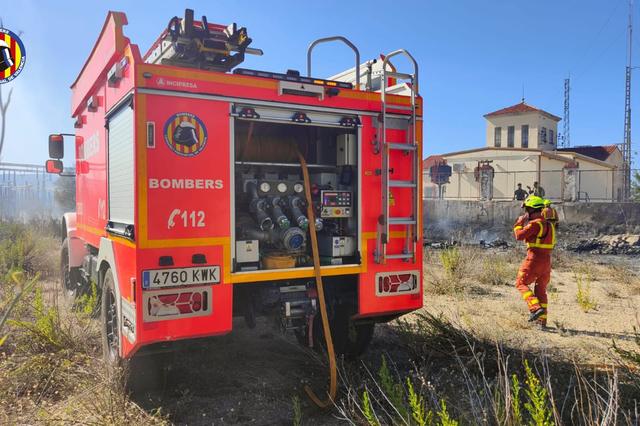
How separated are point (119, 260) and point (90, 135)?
84.3 inches

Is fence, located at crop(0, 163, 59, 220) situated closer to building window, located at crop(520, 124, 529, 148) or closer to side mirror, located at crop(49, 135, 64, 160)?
side mirror, located at crop(49, 135, 64, 160)

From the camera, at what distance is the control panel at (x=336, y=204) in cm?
434

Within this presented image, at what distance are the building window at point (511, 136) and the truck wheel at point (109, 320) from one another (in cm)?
4108

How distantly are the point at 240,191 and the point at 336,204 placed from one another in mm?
825

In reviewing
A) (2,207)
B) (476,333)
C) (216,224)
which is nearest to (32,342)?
(216,224)

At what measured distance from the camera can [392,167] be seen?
14.8ft

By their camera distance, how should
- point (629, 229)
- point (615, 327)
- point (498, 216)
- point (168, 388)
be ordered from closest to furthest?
point (168, 388), point (615, 327), point (629, 229), point (498, 216)

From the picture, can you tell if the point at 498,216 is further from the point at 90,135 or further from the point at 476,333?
the point at 90,135

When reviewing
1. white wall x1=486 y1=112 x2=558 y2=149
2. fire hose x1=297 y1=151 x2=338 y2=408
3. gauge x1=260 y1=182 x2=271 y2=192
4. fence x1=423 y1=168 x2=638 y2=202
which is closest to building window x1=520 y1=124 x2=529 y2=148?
white wall x1=486 y1=112 x2=558 y2=149

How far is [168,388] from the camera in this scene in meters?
4.25

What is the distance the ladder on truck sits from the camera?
4.39 m

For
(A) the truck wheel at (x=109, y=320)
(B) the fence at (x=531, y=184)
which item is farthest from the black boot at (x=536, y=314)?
(B) the fence at (x=531, y=184)

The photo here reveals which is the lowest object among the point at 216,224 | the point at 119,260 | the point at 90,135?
the point at 119,260

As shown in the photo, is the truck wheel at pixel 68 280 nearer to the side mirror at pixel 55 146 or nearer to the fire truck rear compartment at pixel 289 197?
the side mirror at pixel 55 146
